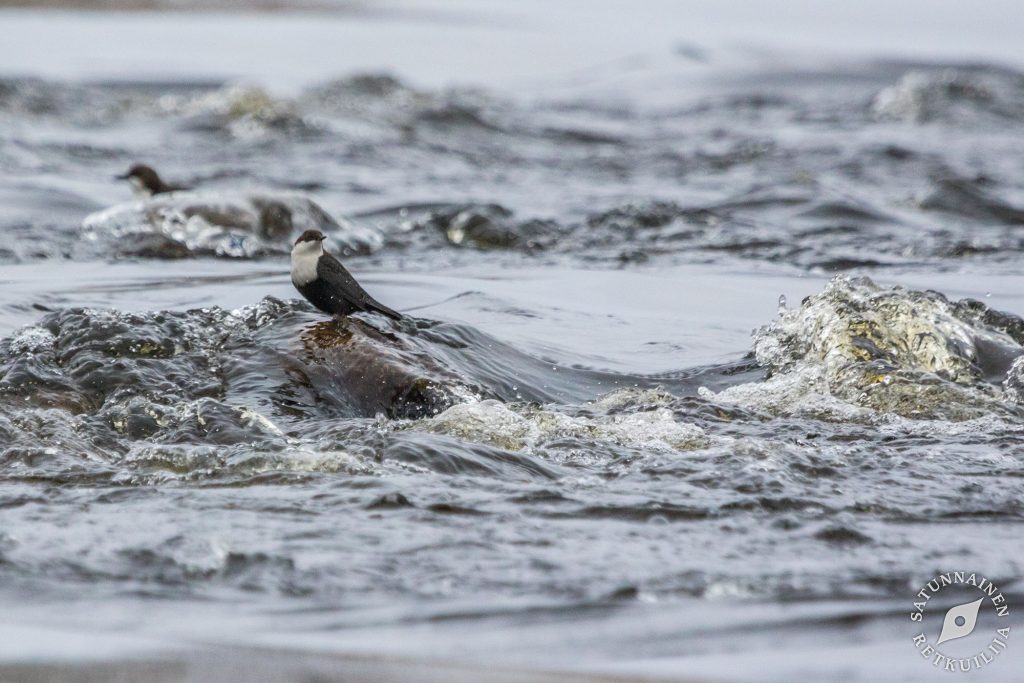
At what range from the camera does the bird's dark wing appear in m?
5.17

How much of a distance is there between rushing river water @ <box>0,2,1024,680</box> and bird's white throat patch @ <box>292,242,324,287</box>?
16cm

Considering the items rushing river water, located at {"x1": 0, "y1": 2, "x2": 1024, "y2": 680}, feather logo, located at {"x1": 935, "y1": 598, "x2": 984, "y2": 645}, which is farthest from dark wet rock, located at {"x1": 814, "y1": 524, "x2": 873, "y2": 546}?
feather logo, located at {"x1": 935, "y1": 598, "x2": 984, "y2": 645}

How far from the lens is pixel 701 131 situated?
41.6 feet

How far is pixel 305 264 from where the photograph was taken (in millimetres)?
5230

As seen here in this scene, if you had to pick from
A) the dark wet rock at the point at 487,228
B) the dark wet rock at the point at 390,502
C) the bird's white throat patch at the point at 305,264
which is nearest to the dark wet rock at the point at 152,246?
the dark wet rock at the point at 487,228

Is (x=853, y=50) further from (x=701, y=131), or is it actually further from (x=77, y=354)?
(x=77, y=354)

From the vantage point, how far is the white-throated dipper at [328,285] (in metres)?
5.18

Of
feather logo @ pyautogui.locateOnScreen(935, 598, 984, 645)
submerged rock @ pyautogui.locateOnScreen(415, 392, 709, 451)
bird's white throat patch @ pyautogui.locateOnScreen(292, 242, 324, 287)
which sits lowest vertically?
feather logo @ pyautogui.locateOnScreen(935, 598, 984, 645)

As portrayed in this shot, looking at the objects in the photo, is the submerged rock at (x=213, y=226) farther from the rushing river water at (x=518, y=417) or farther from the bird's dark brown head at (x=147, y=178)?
the bird's dark brown head at (x=147, y=178)

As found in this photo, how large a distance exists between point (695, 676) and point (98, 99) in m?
12.1

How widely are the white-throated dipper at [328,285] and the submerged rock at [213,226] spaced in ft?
7.28

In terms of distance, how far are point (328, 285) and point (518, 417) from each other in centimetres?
110

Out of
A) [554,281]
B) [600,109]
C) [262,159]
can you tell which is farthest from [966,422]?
[600,109]

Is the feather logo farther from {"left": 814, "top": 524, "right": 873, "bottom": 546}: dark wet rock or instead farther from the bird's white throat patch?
the bird's white throat patch
